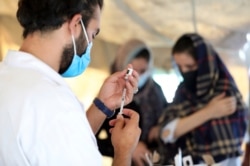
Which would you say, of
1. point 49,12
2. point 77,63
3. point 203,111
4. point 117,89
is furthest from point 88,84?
point 49,12

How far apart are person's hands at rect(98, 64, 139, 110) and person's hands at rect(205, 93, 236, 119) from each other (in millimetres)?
492

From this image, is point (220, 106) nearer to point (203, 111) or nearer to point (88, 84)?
point (203, 111)

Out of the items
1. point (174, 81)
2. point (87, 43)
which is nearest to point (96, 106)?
point (87, 43)

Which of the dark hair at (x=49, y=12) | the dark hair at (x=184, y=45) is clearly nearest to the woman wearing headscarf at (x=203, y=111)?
the dark hair at (x=184, y=45)

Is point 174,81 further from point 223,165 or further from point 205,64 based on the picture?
point 223,165

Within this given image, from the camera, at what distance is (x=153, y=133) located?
1.66 metres

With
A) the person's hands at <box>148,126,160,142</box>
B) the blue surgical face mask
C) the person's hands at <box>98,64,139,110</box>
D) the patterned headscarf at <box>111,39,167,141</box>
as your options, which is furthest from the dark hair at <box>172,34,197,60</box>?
the blue surgical face mask

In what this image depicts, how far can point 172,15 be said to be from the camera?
5.26 feet

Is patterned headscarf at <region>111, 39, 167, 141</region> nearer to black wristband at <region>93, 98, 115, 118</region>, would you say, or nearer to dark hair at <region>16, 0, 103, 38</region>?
black wristband at <region>93, 98, 115, 118</region>

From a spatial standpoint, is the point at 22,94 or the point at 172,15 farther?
the point at 172,15

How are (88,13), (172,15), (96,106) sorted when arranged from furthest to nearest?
1. (172,15)
2. (96,106)
3. (88,13)

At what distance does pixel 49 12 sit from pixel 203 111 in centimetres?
83

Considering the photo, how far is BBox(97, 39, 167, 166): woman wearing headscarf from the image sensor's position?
1.64m

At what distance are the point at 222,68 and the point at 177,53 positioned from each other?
185 mm
